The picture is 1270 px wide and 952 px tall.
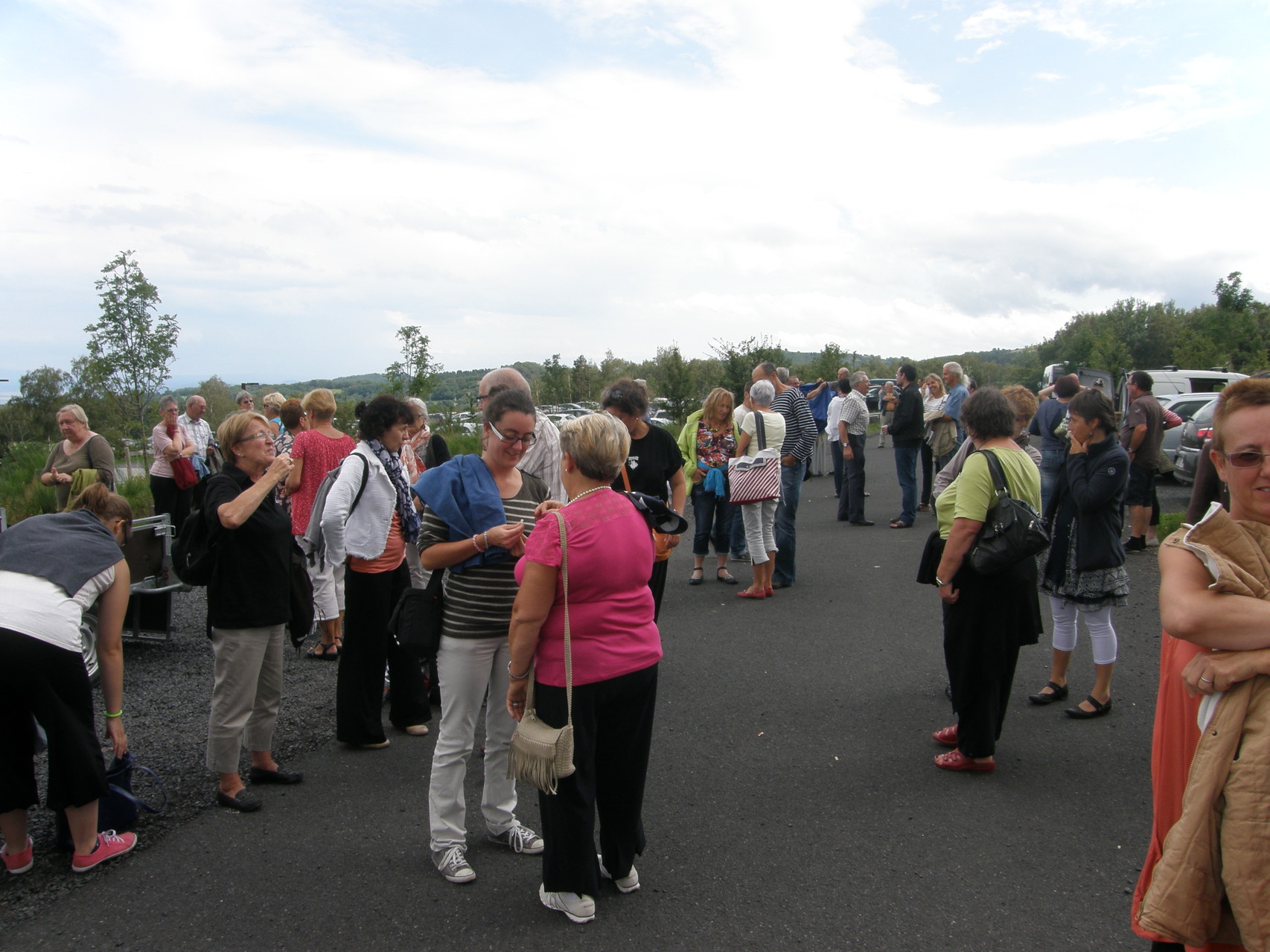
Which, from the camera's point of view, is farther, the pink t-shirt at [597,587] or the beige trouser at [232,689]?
the beige trouser at [232,689]

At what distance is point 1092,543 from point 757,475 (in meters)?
3.11

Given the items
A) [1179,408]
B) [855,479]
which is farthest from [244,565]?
[1179,408]

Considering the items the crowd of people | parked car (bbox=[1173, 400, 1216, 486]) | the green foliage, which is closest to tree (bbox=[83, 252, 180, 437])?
the green foliage

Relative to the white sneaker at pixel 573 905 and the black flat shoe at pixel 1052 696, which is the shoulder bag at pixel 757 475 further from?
the white sneaker at pixel 573 905

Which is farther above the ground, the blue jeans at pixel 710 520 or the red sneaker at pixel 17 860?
the blue jeans at pixel 710 520

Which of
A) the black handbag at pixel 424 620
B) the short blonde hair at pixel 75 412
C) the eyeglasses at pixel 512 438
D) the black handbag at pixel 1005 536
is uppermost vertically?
the short blonde hair at pixel 75 412

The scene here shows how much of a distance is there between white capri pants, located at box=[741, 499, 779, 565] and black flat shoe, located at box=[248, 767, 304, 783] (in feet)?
14.6

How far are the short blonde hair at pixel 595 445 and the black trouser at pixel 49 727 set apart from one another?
2.21 meters

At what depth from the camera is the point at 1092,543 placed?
4672 millimetres

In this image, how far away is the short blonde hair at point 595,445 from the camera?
2867 mm

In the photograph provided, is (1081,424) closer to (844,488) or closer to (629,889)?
(629,889)

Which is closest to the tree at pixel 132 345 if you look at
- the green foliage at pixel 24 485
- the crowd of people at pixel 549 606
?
the green foliage at pixel 24 485

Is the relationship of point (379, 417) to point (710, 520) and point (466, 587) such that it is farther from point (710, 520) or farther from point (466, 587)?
point (710, 520)

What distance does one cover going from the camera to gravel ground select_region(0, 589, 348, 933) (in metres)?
3.30
